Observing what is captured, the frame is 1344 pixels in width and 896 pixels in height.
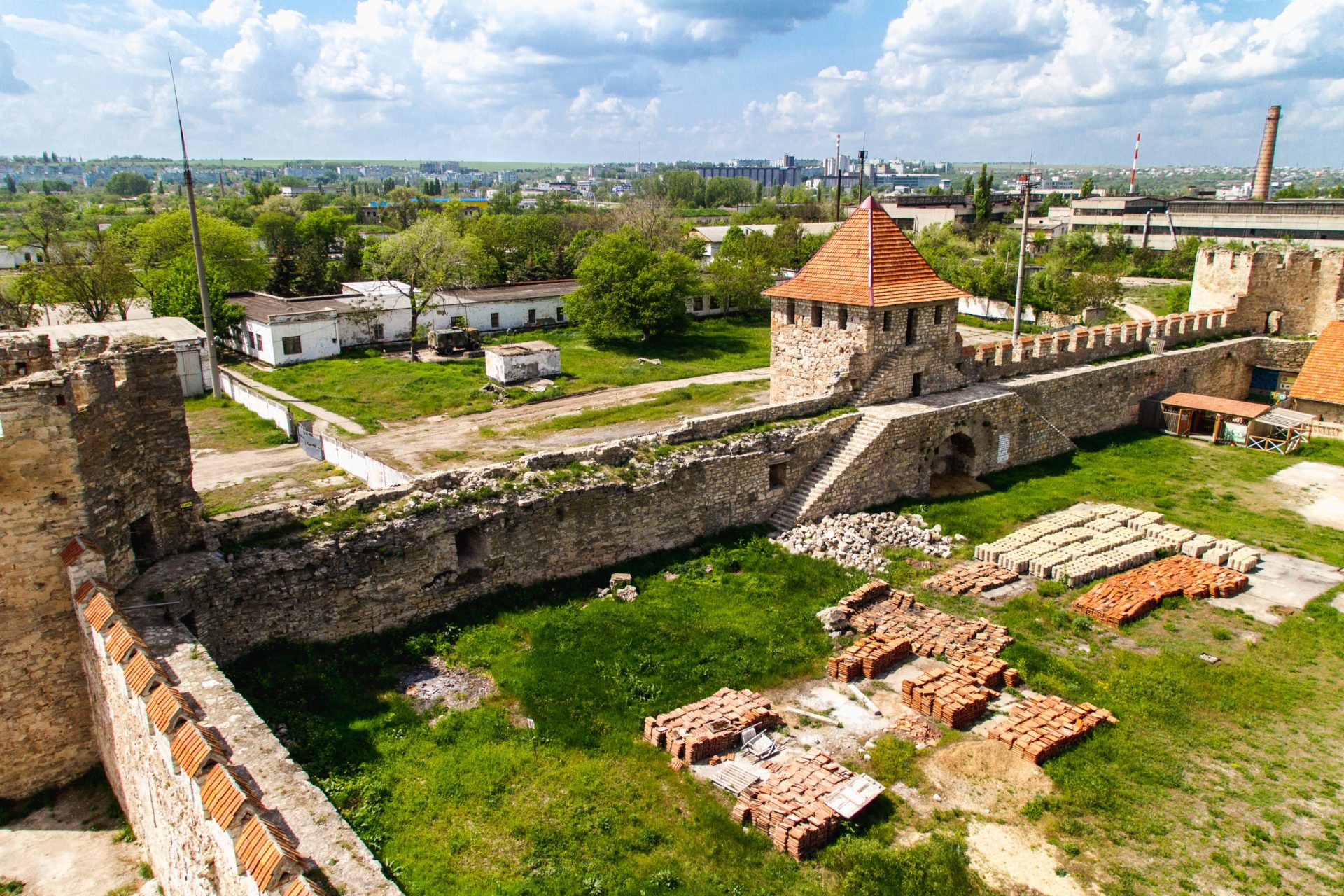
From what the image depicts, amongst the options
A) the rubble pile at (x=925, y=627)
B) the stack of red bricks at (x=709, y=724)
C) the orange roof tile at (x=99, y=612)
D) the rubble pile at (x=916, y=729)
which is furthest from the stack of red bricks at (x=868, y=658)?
the orange roof tile at (x=99, y=612)

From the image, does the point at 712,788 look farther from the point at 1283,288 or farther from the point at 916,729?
the point at 1283,288

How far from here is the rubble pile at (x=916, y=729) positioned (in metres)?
10.7

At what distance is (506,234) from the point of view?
50875mm

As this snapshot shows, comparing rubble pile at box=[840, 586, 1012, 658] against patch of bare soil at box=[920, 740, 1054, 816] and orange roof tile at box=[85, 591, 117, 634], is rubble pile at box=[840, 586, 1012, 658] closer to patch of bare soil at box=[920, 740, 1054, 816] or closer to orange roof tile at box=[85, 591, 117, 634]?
patch of bare soil at box=[920, 740, 1054, 816]

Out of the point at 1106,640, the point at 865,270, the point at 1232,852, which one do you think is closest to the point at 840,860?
the point at 1232,852

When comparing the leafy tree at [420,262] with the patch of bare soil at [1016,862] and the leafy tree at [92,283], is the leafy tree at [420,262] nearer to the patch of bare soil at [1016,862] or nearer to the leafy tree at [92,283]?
the leafy tree at [92,283]

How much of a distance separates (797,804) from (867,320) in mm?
11692

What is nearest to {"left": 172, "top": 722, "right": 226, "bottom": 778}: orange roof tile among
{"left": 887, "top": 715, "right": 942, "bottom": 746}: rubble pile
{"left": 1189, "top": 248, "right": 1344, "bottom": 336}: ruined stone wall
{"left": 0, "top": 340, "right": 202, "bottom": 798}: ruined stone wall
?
{"left": 0, "top": 340, "right": 202, "bottom": 798}: ruined stone wall

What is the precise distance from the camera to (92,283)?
3231 centimetres

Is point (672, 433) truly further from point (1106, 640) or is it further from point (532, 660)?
point (1106, 640)

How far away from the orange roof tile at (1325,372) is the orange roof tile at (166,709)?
28149 millimetres

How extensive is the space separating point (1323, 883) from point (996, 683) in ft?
13.3

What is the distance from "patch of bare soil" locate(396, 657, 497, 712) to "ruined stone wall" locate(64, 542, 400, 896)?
110 inches

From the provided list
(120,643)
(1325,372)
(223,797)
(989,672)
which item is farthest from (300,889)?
(1325,372)
